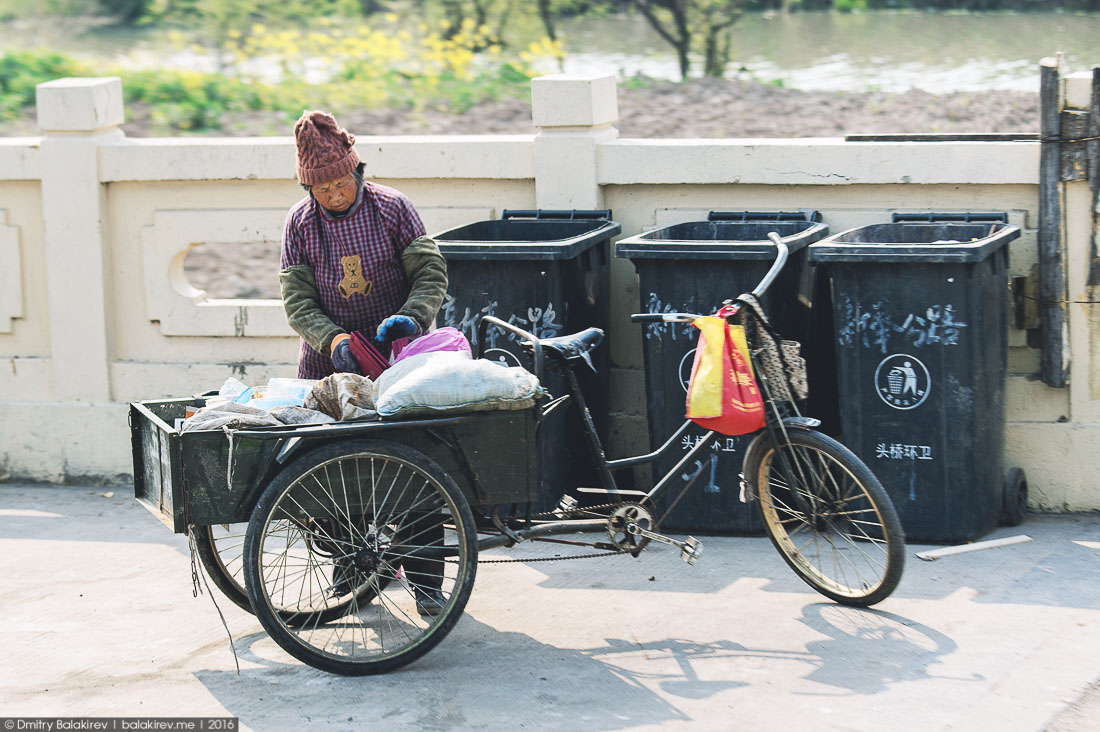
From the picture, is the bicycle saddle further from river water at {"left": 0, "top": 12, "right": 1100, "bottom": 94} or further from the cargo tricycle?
river water at {"left": 0, "top": 12, "right": 1100, "bottom": 94}

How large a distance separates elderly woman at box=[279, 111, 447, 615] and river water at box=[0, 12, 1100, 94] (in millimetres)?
9845

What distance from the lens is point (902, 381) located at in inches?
220

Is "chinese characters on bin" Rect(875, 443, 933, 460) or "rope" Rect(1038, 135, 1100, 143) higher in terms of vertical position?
"rope" Rect(1038, 135, 1100, 143)

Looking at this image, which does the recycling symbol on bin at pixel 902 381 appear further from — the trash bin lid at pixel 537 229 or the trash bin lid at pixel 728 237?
the trash bin lid at pixel 537 229

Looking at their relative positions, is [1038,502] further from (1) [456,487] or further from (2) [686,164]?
(1) [456,487]

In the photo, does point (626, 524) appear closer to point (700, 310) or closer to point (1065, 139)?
point (700, 310)

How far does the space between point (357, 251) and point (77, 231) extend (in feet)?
9.18

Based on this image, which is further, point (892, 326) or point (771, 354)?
point (892, 326)

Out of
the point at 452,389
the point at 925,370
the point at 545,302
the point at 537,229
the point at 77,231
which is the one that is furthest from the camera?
the point at 77,231

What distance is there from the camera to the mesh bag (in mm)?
4820

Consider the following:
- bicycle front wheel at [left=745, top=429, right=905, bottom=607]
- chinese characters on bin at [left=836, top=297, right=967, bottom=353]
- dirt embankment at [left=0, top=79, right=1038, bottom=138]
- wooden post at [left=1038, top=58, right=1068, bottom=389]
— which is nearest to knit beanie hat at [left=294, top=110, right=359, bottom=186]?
bicycle front wheel at [left=745, top=429, right=905, bottom=607]

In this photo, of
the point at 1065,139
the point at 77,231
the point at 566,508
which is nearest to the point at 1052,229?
the point at 1065,139

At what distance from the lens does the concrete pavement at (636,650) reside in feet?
13.7

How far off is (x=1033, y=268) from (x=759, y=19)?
1348cm
